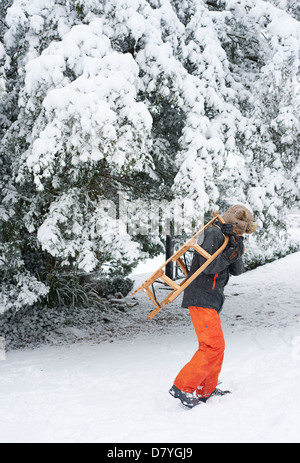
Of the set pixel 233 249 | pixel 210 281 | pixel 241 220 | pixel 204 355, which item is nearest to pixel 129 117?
pixel 241 220

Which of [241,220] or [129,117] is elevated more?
[129,117]

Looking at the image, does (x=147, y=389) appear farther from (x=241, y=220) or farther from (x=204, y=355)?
(x=241, y=220)

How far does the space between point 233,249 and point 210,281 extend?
327 millimetres

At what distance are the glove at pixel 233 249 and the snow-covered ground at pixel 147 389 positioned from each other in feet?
3.90

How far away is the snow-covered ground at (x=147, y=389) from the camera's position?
310 centimetres

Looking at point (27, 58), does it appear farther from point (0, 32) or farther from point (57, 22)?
point (0, 32)

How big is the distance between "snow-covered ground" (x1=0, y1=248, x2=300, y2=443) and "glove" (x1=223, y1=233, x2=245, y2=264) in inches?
46.8

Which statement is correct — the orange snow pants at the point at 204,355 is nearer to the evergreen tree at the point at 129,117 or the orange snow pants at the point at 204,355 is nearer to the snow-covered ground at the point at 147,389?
the snow-covered ground at the point at 147,389

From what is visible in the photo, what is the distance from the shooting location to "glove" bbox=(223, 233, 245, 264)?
11.4 ft

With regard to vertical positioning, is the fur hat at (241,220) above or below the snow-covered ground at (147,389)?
above

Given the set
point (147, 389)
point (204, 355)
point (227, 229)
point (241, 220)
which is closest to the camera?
point (204, 355)

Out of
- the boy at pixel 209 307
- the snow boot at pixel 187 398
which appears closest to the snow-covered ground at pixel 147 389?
the snow boot at pixel 187 398

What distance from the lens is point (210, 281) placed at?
3533mm

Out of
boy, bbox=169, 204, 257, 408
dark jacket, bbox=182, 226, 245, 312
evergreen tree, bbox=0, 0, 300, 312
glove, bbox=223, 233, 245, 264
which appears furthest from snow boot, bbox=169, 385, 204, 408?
evergreen tree, bbox=0, 0, 300, 312
